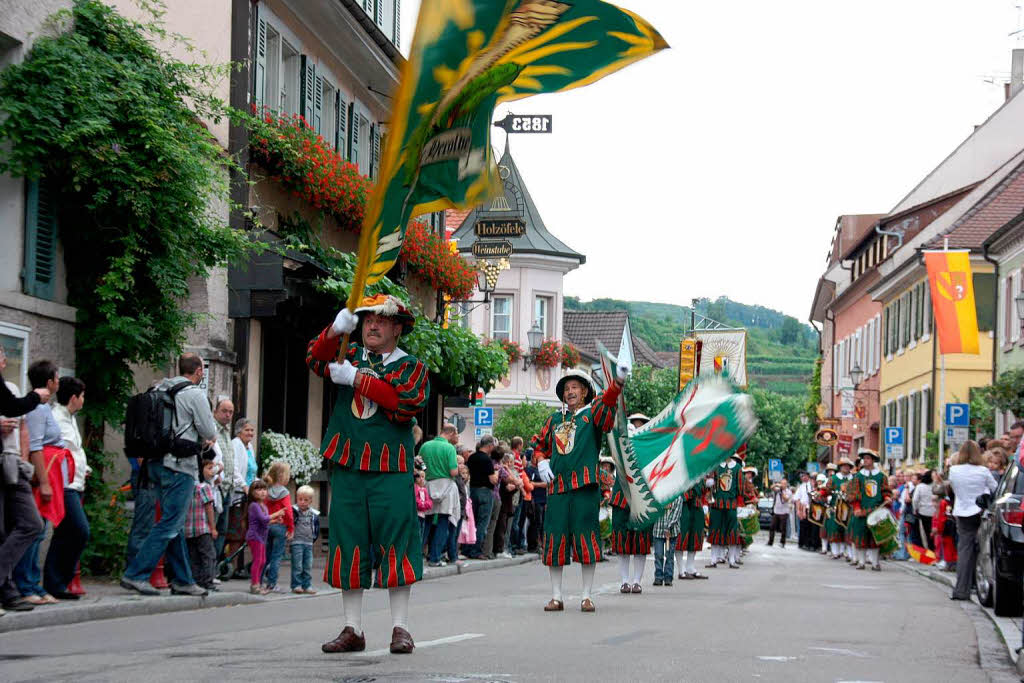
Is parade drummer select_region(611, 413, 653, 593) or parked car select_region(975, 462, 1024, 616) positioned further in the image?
parade drummer select_region(611, 413, 653, 593)

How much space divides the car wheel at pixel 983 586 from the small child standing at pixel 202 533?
7451 mm

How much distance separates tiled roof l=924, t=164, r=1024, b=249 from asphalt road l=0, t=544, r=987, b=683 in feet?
115

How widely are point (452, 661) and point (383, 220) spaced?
234cm

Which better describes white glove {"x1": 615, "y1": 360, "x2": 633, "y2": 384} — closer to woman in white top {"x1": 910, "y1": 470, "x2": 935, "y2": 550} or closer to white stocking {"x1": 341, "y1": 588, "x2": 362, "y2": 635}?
white stocking {"x1": 341, "y1": 588, "x2": 362, "y2": 635}

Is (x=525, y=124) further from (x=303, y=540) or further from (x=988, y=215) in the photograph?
(x=988, y=215)

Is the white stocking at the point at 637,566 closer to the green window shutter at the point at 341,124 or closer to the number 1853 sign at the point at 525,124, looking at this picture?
the green window shutter at the point at 341,124

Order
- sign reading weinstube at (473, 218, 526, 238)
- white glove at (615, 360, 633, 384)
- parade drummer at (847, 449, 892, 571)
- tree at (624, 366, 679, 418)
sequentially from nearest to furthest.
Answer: white glove at (615, 360, 633, 384), parade drummer at (847, 449, 892, 571), sign reading weinstube at (473, 218, 526, 238), tree at (624, 366, 679, 418)

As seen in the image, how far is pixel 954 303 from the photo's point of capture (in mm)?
36688

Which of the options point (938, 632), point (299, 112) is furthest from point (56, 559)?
point (299, 112)

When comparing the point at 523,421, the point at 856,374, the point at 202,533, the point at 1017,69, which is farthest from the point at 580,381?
the point at 1017,69

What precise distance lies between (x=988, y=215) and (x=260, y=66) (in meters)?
34.6

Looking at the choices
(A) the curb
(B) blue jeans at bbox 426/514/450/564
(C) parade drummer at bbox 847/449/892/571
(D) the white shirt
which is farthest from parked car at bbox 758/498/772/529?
(D) the white shirt

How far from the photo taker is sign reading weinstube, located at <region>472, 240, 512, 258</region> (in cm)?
3250

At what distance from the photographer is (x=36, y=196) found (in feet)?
50.9
